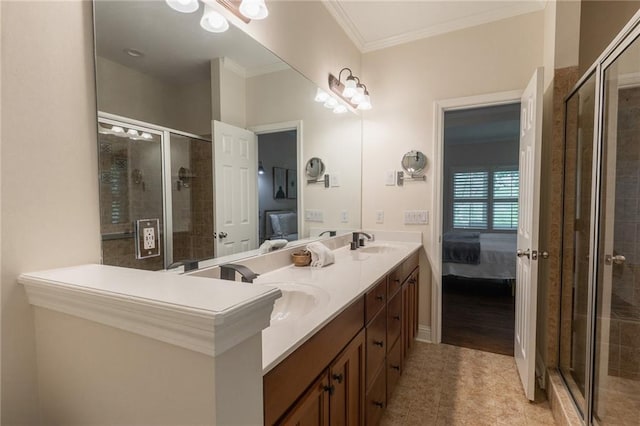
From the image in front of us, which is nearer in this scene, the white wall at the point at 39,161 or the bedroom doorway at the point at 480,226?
the white wall at the point at 39,161

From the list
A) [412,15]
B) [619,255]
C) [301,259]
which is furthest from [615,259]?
[412,15]

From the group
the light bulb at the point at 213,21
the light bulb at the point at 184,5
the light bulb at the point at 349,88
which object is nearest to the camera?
the light bulb at the point at 184,5

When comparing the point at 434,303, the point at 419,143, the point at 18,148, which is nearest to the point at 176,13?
the point at 18,148

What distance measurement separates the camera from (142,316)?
604 millimetres

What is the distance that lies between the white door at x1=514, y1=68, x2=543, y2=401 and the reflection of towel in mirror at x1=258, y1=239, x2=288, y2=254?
143 cm

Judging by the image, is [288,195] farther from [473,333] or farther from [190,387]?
[473,333]

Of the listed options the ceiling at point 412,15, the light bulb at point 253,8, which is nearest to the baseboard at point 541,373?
the ceiling at point 412,15

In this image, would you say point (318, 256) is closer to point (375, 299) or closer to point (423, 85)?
point (375, 299)

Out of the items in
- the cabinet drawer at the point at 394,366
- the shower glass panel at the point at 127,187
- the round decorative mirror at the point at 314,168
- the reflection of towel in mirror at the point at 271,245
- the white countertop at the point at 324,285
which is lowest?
the cabinet drawer at the point at 394,366

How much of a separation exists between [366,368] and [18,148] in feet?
4.62

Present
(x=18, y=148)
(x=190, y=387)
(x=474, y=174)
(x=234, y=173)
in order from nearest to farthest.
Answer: (x=190, y=387), (x=18, y=148), (x=234, y=173), (x=474, y=174)

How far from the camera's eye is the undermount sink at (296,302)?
1.27 metres

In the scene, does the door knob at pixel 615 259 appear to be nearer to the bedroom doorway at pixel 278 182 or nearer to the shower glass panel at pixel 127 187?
the bedroom doorway at pixel 278 182

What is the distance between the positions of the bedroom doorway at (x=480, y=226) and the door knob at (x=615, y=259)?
114 centimetres
